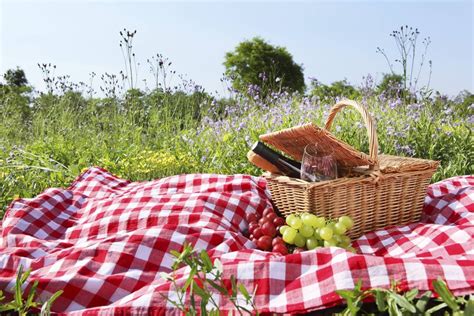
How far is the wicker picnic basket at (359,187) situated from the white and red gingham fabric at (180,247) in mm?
126

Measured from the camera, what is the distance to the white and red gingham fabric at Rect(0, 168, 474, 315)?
165 centimetres

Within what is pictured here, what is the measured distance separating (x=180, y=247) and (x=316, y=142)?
0.97 meters

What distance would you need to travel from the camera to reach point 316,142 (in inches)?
113

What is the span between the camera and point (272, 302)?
1.64 m

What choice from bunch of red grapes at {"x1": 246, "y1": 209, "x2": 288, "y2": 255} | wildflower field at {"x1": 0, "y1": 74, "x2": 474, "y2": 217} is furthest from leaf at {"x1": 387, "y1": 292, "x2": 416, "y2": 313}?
wildflower field at {"x1": 0, "y1": 74, "x2": 474, "y2": 217}

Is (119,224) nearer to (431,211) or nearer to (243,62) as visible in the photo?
(431,211)

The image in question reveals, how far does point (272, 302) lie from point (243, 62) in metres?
20.8

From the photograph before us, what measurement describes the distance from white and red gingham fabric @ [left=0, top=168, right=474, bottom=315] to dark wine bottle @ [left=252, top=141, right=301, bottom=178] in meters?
0.24

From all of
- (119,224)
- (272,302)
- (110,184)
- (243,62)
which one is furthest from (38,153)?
(243,62)

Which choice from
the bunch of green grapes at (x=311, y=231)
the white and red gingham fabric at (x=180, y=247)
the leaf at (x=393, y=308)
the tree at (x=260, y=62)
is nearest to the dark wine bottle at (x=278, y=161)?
Result: the white and red gingham fabric at (x=180, y=247)

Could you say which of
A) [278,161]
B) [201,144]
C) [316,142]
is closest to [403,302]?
[316,142]

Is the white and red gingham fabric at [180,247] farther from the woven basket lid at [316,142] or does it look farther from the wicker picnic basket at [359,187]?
the woven basket lid at [316,142]

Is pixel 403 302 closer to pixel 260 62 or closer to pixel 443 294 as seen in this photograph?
pixel 443 294

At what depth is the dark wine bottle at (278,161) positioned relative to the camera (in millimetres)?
2934
